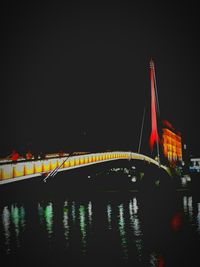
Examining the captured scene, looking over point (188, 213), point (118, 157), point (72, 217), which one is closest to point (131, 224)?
point (72, 217)

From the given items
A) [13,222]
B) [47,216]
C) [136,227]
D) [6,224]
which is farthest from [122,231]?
[47,216]

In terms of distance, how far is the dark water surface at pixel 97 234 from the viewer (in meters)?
18.1

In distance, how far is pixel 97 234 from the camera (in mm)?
23578

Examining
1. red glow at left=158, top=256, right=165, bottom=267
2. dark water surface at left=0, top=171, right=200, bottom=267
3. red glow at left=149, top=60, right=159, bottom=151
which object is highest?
red glow at left=149, top=60, right=159, bottom=151

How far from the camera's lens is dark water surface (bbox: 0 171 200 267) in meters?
18.1

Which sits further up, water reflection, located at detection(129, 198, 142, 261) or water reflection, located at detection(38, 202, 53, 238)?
water reflection, located at detection(38, 202, 53, 238)

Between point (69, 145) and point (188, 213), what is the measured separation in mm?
23546

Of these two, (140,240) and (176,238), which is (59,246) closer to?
(140,240)

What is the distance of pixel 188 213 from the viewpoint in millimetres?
32531

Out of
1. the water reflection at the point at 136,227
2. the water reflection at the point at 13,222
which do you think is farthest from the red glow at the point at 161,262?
the water reflection at the point at 13,222

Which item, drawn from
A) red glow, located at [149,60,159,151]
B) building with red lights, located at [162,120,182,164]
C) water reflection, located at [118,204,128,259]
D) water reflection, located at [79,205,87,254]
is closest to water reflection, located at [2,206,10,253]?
water reflection, located at [79,205,87,254]

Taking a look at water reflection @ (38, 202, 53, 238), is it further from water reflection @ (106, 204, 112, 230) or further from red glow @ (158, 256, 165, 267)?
red glow @ (158, 256, 165, 267)

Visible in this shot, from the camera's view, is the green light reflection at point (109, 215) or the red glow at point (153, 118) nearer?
the green light reflection at point (109, 215)

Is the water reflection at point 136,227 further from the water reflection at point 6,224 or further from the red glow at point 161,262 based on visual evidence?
the water reflection at point 6,224
